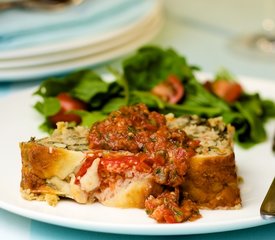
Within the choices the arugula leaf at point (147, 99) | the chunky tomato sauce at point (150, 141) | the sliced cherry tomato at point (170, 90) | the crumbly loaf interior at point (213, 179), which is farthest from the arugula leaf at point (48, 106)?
the crumbly loaf interior at point (213, 179)

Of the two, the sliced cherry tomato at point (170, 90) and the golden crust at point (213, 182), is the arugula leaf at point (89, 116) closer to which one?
the sliced cherry tomato at point (170, 90)

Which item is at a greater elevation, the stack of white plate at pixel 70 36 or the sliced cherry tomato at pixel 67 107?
the stack of white plate at pixel 70 36

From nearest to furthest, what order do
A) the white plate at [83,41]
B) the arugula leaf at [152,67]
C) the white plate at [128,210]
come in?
the white plate at [128,210] → the arugula leaf at [152,67] → the white plate at [83,41]

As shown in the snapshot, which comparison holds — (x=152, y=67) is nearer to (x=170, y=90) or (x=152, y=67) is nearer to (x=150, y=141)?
(x=170, y=90)

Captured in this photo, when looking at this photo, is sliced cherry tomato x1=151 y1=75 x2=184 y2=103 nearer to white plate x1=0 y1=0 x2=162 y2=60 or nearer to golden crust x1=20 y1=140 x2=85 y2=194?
white plate x1=0 y1=0 x2=162 y2=60

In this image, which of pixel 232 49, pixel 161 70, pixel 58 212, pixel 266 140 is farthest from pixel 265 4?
pixel 58 212

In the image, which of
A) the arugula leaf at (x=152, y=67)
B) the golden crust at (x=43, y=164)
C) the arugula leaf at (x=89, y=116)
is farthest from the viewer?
the arugula leaf at (x=152, y=67)
